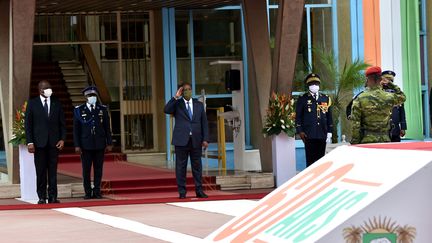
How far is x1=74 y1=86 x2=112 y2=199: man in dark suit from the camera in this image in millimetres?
16828

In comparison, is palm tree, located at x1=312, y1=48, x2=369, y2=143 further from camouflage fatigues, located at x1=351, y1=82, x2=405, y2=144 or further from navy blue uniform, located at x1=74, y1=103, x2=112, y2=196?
camouflage fatigues, located at x1=351, y1=82, x2=405, y2=144

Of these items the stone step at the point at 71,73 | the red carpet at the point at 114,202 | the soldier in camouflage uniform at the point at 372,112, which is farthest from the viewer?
the stone step at the point at 71,73

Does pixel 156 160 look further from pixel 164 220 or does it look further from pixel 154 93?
pixel 164 220

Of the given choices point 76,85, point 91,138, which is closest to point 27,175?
point 91,138

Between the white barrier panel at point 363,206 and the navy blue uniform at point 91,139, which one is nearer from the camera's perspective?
the white barrier panel at point 363,206

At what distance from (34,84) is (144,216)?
14.8 m

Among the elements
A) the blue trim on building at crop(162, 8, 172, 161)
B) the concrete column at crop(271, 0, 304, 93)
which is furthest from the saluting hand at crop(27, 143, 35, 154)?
the blue trim on building at crop(162, 8, 172, 161)

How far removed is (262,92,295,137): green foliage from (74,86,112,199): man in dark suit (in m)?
2.70

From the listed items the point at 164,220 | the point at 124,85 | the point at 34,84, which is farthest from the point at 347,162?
the point at 34,84

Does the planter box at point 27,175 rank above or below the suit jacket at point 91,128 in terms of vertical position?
below

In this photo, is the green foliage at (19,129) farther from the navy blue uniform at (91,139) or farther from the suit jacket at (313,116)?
the suit jacket at (313,116)

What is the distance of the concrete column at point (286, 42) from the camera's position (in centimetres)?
1711

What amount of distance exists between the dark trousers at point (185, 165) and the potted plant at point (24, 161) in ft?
7.64

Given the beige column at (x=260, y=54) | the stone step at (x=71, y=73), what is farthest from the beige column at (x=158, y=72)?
the beige column at (x=260, y=54)
